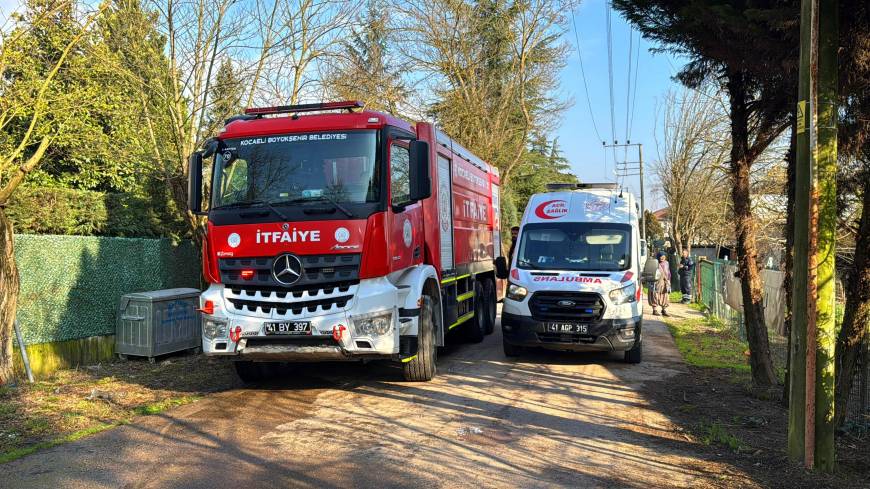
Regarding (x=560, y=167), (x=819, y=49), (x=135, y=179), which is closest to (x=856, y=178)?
(x=819, y=49)

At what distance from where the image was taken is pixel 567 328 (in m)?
10.5

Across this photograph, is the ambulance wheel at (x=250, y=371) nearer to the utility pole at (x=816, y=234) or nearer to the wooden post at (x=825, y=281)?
the utility pole at (x=816, y=234)

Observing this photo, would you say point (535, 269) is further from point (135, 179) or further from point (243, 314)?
point (135, 179)

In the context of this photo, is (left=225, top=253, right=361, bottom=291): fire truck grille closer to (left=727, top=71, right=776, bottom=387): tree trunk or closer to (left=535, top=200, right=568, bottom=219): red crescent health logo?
(left=727, top=71, right=776, bottom=387): tree trunk

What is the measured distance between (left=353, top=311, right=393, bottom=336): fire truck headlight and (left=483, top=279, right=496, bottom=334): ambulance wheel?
6.44 m

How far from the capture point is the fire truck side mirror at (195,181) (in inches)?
332

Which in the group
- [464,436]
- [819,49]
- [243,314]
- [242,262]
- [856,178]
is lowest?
[464,436]

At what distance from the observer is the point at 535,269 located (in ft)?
37.7

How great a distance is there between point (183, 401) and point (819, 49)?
727cm

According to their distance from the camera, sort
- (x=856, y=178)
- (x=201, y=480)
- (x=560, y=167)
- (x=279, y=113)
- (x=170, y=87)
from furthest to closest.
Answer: (x=560, y=167) → (x=170, y=87) → (x=279, y=113) → (x=856, y=178) → (x=201, y=480)

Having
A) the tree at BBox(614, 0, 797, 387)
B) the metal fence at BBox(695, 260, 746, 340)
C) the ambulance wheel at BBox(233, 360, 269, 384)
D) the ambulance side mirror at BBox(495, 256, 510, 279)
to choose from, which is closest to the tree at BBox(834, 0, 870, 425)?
the tree at BBox(614, 0, 797, 387)

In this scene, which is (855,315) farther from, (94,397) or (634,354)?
(94,397)

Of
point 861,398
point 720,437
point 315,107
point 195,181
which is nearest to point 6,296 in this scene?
point 195,181

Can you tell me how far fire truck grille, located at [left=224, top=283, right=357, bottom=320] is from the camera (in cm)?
785
